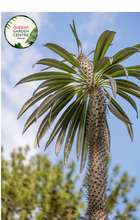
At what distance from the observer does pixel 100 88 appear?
4.14m

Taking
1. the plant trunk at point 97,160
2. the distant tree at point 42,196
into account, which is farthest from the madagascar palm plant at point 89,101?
the distant tree at point 42,196

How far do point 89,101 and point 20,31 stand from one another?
2.15 metres

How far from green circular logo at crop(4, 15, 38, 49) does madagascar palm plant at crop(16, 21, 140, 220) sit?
31.6 inches

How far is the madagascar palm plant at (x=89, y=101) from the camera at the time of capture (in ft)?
11.8

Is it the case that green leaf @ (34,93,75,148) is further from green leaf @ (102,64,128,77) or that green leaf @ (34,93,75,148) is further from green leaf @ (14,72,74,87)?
green leaf @ (102,64,128,77)

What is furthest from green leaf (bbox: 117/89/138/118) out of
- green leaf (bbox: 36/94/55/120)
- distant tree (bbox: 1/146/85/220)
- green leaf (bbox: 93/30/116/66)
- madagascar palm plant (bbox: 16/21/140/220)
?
distant tree (bbox: 1/146/85/220)

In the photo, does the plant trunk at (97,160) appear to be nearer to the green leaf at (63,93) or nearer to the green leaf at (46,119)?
the green leaf at (63,93)

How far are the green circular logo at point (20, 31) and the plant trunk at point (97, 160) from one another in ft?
5.92

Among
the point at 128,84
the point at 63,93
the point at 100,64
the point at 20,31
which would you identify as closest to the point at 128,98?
the point at 128,84

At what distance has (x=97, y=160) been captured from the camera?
3684 mm

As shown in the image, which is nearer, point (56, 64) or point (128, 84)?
point (56, 64)

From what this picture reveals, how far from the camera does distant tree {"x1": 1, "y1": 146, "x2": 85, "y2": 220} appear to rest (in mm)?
5945

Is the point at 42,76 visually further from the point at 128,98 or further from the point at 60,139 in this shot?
the point at 128,98

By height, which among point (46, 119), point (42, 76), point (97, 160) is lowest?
point (97, 160)
